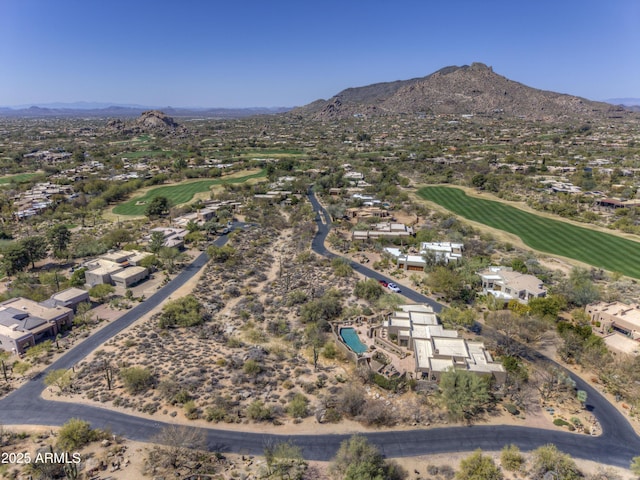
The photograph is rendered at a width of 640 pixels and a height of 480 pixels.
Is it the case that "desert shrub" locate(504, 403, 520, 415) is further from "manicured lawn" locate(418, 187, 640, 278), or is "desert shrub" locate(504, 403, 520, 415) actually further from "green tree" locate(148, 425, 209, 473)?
"manicured lawn" locate(418, 187, 640, 278)

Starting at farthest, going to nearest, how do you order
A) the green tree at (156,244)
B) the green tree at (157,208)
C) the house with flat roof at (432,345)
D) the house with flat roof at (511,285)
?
1. the green tree at (157,208)
2. the green tree at (156,244)
3. the house with flat roof at (511,285)
4. the house with flat roof at (432,345)

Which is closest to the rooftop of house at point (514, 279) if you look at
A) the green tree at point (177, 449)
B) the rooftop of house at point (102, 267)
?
the green tree at point (177, 449)

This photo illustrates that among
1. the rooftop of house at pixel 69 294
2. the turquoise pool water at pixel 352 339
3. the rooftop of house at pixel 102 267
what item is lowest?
the turquoise pool water at pixel 352 339

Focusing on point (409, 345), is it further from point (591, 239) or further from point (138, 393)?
point (591, 239)

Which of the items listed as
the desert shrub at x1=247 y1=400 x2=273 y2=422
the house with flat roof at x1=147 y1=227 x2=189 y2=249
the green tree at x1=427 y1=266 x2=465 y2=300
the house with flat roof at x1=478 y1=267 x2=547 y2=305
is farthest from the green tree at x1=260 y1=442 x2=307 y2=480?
the house with flat roof at x1=147 y1=227 x2=189 y2=249

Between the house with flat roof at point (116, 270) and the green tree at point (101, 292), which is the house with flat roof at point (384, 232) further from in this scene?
the green tree at point (101, 292)

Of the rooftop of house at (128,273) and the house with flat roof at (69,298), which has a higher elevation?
the rooftop of house at (128,273)

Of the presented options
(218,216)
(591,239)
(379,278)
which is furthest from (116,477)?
(591,239)
